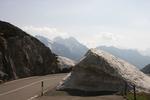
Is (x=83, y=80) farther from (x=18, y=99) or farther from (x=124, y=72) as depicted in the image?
(x=18, y=99)

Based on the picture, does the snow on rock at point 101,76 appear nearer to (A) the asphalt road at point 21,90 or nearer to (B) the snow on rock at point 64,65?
(A) the asphalt road at point 21,90

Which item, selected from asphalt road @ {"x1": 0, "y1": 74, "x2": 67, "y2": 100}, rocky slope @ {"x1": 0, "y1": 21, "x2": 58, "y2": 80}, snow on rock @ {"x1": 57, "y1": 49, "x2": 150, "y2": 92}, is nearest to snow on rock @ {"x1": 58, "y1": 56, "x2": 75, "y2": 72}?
rocky slope @ {"x1": 0, "y1": 21, "x2": 58, "y2": 80}

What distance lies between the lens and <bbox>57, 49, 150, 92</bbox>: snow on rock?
30438mm

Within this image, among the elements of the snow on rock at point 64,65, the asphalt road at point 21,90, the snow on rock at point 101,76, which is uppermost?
the snow on rock at point 64,65

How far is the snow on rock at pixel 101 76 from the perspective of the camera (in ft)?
99.9

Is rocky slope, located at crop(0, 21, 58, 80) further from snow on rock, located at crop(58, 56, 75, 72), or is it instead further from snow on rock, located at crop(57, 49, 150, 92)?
snow on rock, located at crop(57, 49, 150, 92)

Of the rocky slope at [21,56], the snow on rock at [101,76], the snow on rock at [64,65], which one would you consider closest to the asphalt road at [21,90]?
the snow on rock at [101,76]

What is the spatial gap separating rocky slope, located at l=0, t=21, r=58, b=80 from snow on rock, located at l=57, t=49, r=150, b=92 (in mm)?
16654

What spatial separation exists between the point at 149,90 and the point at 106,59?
5191 millimetres

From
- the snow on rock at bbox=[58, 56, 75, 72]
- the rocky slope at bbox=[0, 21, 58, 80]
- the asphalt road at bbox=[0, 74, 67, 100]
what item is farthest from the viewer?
the snow on rock at bbox=[58, 56, 75, 72]

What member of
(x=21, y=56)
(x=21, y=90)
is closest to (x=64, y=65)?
(x=21, y=56)

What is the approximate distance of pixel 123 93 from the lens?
28109mm

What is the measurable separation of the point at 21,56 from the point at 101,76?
88.2 feet

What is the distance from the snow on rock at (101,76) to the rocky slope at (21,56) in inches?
656
